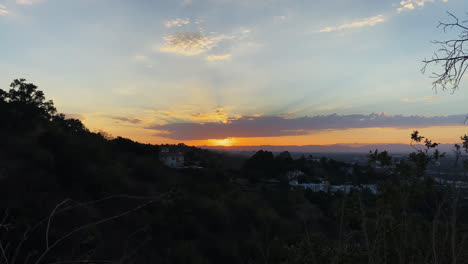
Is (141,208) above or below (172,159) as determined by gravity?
below

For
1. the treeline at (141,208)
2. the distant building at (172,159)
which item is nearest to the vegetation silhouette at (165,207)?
the treeline at (141,208)

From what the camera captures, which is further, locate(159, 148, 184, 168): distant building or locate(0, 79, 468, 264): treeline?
locate(159, 148, 184, 168): distant building

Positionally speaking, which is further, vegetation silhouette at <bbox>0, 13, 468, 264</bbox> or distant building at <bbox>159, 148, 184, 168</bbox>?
distant building at <bbox>159, 148, 184, 168</bbox>

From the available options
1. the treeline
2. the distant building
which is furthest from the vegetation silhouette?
the distant building

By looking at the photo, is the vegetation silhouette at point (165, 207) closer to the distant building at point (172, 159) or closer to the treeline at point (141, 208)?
the treeline at point (141, 208)

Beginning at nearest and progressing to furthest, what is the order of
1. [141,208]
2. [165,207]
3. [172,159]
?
1. [141,208]
2. [165,207]
3. [172,159]

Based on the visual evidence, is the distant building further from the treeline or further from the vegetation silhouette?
the treeline

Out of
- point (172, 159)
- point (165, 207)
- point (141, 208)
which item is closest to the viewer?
point (141, 208)

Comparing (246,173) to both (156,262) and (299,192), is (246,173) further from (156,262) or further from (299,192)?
(156,262)

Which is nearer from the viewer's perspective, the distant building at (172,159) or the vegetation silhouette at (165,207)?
the vegetation silhouette at (165,207)

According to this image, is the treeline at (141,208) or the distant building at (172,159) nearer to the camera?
the treeline at (141,208)

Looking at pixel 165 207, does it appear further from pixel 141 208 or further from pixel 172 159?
pixel 172 159

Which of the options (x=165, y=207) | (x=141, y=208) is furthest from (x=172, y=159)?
(x=141, y=208)
